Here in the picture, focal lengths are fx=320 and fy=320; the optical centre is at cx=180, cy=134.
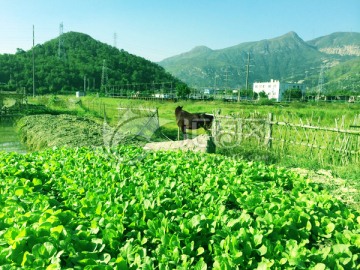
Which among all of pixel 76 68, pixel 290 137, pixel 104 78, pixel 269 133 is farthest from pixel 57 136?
pixel 104 78

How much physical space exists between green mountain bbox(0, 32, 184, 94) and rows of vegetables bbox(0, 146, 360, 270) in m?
67.1

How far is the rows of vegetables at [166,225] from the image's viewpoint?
8.28 feet

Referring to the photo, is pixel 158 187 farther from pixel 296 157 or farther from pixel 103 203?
pixel 296 157

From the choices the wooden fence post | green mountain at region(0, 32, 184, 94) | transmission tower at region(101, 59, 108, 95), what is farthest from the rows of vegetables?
transmission tower at region(101, 59, 108, 95)

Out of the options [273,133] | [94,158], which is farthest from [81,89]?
[94,158]

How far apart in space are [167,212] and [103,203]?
2.51 ft

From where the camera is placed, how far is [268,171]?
6.27 meters

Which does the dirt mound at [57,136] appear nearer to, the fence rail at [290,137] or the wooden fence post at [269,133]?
the fence rail at [290,137]

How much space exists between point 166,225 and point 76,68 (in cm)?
9556

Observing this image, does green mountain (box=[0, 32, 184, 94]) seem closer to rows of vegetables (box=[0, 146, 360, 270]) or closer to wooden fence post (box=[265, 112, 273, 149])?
wooden fence post (box=[265, 112, 273, 149])

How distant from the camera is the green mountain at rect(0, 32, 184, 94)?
7456 cm

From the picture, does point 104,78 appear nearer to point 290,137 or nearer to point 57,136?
point 57,136

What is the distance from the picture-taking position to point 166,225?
309 centimetres

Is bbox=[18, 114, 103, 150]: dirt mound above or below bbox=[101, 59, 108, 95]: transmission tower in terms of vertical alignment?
below
